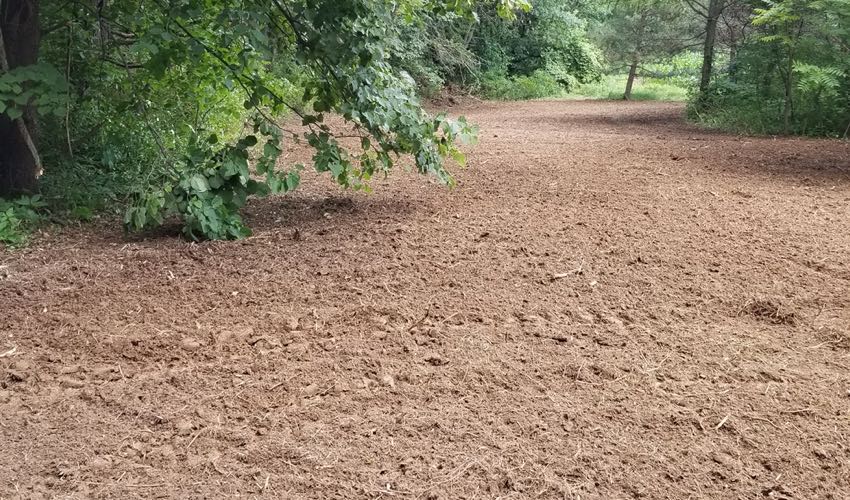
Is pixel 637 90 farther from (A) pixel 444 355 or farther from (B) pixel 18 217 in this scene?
(A) pixel 444 355

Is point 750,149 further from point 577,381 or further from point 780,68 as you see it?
point 577,381

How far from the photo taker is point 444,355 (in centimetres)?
298

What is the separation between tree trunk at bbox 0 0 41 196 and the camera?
4938 mm

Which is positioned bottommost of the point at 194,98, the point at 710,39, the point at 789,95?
the point at 789,95

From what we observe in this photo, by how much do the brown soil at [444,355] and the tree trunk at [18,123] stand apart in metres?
0.73

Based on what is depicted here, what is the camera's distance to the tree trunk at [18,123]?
494cm

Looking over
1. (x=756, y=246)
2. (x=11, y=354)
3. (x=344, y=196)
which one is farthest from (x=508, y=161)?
(x=11, y=354)

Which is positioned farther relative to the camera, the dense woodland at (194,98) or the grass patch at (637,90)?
the grass patch at (637,90)

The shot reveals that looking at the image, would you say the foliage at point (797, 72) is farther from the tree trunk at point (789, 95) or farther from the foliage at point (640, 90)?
the foliage at point (640, 90)

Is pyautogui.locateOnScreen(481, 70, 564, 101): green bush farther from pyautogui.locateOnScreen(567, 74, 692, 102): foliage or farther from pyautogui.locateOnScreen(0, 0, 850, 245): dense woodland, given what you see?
pyautogui.locateOnScreen(0, 0, 850, 245): dense woodland

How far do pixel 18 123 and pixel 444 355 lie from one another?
12.4 feet

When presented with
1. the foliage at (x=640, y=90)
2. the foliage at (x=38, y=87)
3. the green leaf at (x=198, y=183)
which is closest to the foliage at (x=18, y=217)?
the foliage at (x=38, y=87)

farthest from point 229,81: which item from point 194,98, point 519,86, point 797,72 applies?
point 519,86

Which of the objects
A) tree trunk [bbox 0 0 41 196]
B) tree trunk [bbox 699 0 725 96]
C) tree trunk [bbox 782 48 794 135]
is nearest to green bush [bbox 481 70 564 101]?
tree trunk [bbox 699 0 725 96]
